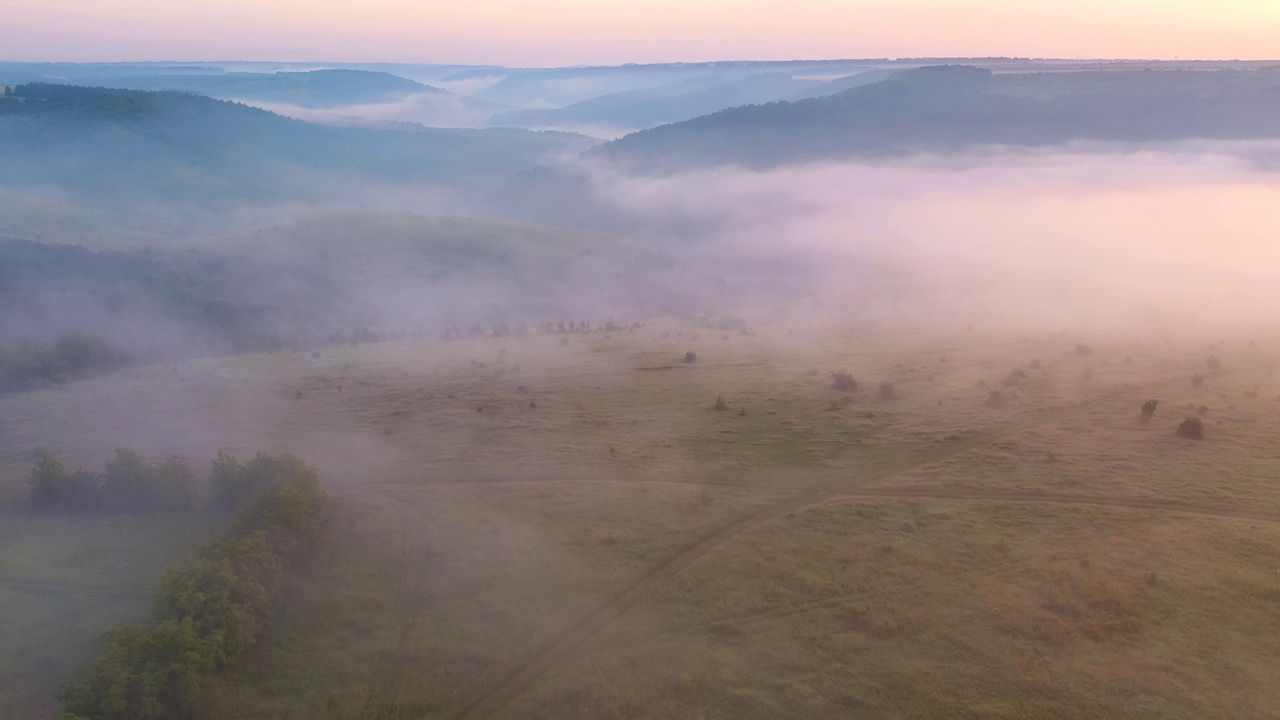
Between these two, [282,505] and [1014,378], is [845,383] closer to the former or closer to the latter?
[1014,378]

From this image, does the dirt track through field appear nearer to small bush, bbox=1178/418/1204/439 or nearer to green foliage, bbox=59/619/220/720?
small bush, bbox=1178/418/1204/439

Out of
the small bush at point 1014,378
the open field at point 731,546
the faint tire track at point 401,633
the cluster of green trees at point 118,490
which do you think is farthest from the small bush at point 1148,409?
the cluster of green trees at point 118,490

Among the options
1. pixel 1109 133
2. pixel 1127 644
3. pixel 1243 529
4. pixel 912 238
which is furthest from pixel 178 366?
pixel 1109 133

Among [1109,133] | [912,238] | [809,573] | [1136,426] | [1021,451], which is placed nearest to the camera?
[809,573]

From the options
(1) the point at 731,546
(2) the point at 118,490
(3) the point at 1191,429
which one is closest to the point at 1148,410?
(3) the point at 1191,429

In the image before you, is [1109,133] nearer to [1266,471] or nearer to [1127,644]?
[1266,471]

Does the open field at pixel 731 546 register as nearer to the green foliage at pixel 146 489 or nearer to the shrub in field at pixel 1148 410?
the shrub in field at pixel 1148 410
